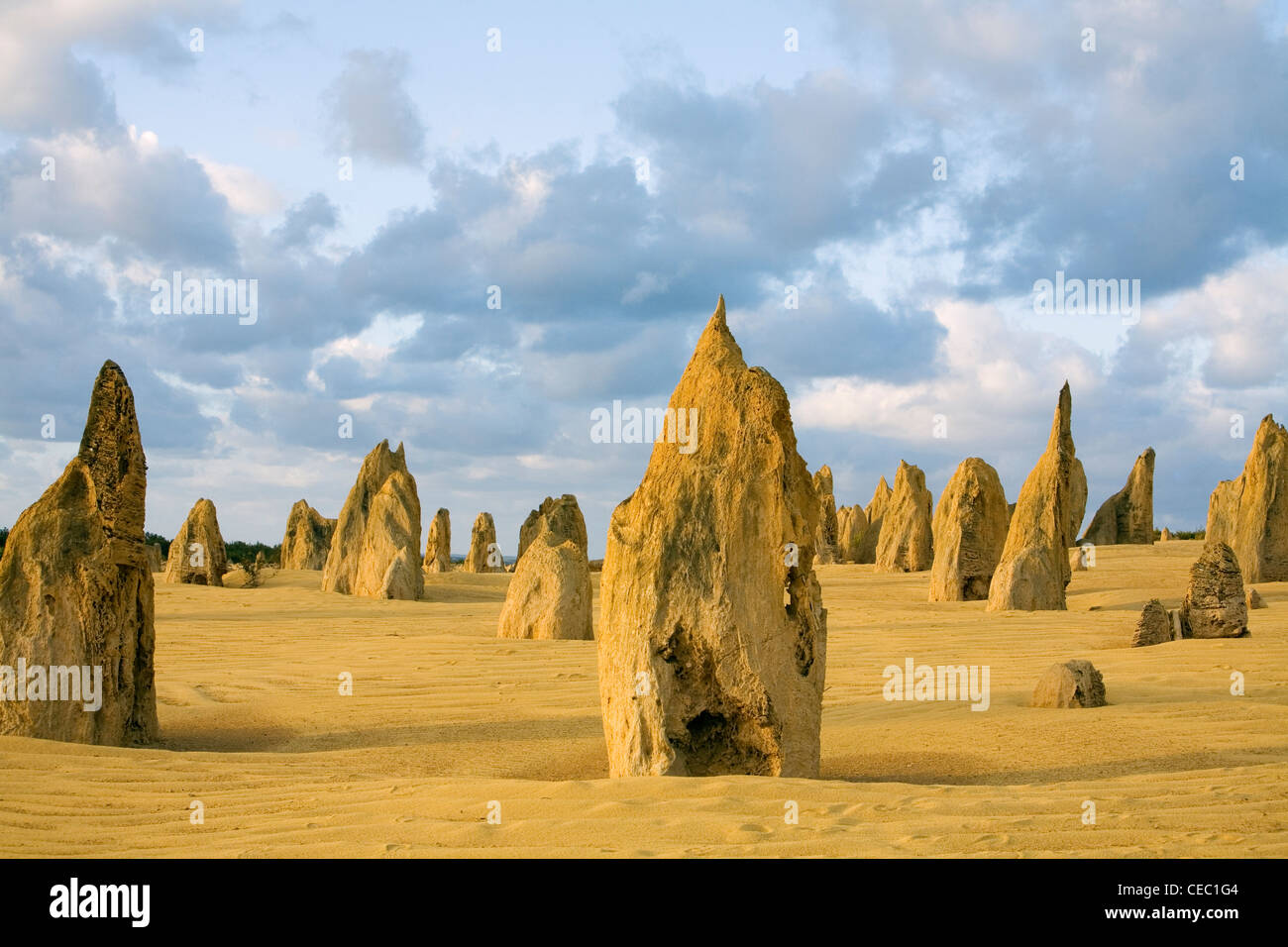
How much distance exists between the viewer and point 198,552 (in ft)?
67.6

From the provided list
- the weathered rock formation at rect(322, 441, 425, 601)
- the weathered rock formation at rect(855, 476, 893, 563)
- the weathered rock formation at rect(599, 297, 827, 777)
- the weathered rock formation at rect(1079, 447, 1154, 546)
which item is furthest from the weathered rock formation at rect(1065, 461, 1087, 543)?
the weathered rock formation at rect(599, 297, 827, 777)

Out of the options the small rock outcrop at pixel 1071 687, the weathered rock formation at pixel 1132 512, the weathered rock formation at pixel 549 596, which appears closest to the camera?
the small rock outcrop at pixel 1071 687

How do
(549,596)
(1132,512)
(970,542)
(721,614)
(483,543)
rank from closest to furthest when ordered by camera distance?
1. (721,614)
2. (549,596)
3. (970,542)
4. (1132,512)
5. (483,543)

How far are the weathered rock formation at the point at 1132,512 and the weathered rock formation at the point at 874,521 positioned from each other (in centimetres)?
561

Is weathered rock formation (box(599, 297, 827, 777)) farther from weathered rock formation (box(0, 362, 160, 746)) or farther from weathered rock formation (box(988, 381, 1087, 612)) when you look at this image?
weathered rock formation (box(988, 381, 1087, 612))

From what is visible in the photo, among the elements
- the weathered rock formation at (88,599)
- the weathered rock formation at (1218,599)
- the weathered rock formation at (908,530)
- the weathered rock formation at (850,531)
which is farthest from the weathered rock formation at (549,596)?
the weathered rock formation at (850,531)

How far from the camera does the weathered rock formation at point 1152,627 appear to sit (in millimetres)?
A: 10812

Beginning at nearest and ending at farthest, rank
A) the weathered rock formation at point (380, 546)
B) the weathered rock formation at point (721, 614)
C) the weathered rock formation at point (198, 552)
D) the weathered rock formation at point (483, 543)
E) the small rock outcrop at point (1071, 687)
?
1. the weathered rock formation at point (721, 614)
2. the small rock outcrop at point (1071, 687)
3. the weathered rock formation at point (380, 546)
4. the weathered rock formation at point (198, 552)
5. the weathered rock formation at point (483, 543)

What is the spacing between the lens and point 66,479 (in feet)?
23.5

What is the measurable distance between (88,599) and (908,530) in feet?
68.6

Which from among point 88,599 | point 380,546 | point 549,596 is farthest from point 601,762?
point 380,546

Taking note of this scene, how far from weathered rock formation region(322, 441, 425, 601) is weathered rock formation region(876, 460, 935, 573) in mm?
11231

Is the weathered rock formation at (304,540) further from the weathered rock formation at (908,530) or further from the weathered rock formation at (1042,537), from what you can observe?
the weathered rock formation at (1042,537)

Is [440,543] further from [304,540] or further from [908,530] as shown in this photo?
[908,530]
